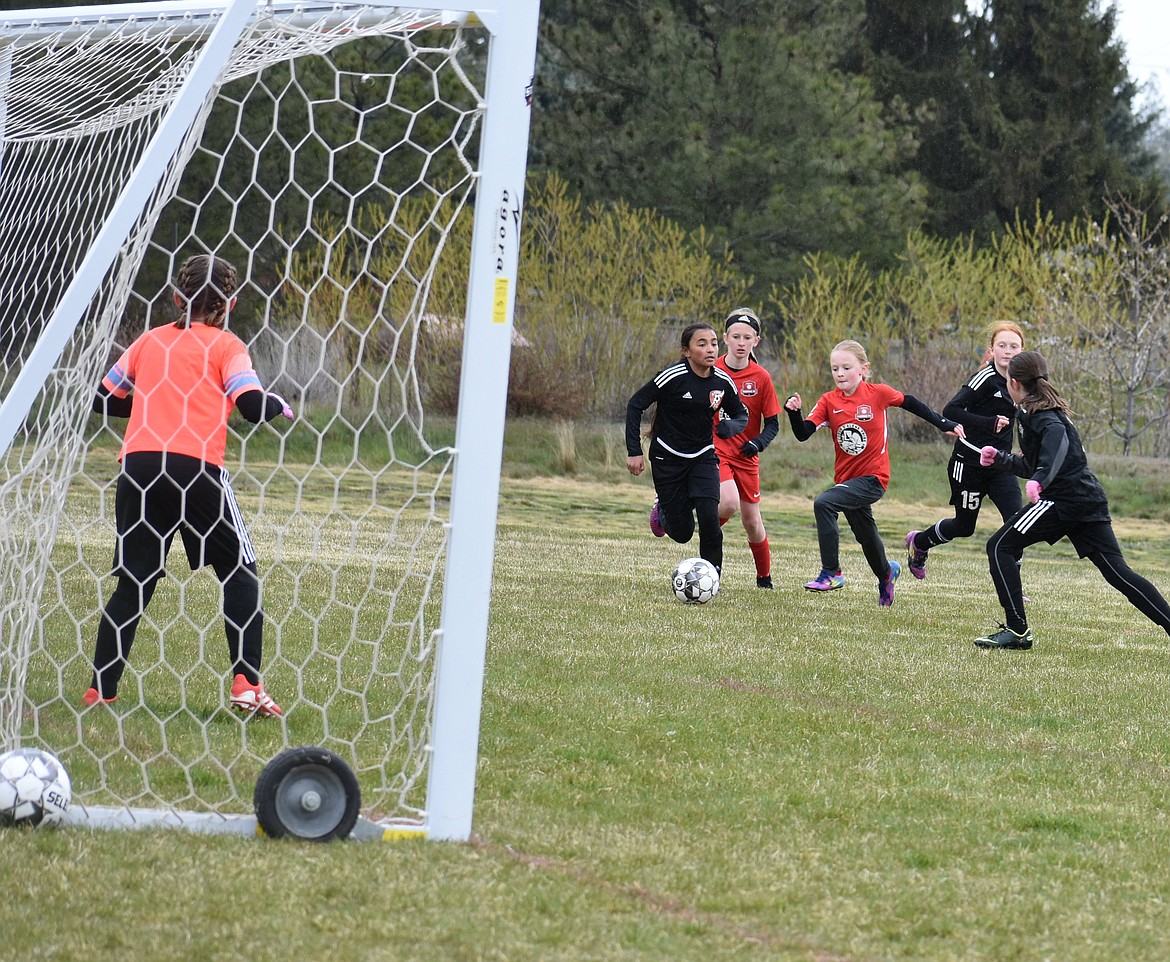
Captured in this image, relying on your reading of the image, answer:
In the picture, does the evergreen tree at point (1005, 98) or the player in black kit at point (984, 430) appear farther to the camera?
the evergreen tree at point (1005, 98)

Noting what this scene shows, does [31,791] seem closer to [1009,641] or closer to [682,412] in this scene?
[1009,641]

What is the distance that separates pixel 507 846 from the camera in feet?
12.3

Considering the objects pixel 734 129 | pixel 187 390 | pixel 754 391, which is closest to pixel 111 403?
pixel 187 390

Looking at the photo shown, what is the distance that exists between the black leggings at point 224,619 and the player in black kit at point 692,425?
395 cm

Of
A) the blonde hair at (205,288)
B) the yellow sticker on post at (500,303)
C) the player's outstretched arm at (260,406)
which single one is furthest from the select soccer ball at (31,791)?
the blonde hair at (205,288)

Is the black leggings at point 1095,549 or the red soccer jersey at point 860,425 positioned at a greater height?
the red soccer jersey at point 860,425

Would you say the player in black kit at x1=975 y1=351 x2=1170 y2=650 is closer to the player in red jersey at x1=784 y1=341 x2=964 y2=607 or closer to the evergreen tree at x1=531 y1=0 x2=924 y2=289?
the player in red jersey at x1=784 y1=341 x2=964 y2=607

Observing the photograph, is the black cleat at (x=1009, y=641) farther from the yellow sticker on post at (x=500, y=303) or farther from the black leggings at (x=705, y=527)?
the yellow sticker on post at (x=500, y=303)

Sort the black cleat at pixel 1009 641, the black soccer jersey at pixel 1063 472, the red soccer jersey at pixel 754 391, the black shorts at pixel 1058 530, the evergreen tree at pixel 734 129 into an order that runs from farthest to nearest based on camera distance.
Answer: the evergreen tree at pixel 734 129, the red soccer jersey at pixel 754 391, the black cleat at pixel 1009 641, the black shorts at pixel 1058 530, the black soccer jersey at pixel 1063 472

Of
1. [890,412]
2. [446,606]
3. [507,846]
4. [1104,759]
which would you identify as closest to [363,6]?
[446,606]

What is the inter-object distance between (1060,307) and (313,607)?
58.4 feet

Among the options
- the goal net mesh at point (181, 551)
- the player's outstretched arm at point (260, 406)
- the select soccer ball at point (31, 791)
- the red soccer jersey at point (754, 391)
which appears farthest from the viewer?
the red soccer jersey at point (754, 391)

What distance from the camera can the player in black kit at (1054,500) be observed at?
724 centimetres

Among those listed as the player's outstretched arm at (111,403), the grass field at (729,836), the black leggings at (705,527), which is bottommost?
the grass field at (729,836)
